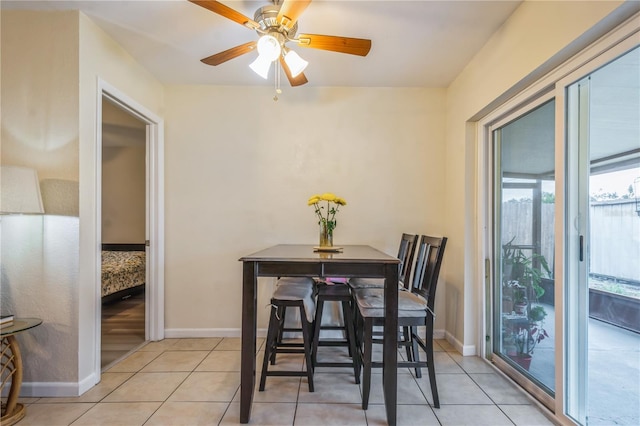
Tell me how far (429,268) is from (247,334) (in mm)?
1162

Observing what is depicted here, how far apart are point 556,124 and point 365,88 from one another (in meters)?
1.77

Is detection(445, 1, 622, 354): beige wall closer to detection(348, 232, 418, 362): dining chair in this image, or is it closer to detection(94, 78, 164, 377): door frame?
detection(348, 232, 418, 362): dining chair

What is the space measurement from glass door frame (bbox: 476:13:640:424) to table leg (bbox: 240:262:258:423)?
1.69 m

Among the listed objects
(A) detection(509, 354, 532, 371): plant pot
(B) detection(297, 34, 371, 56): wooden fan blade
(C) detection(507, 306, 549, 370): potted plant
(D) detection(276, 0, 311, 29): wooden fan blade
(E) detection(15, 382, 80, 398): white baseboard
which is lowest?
(E) detection(15, 382, 80, 398): white baseboard

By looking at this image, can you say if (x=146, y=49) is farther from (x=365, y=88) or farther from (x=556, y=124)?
(x=556, y=124)

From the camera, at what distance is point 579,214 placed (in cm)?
171

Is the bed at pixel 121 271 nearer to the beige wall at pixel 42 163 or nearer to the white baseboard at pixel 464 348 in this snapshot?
the beige wall at pixel 42 163

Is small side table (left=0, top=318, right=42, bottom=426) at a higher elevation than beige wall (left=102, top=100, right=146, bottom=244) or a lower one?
lower

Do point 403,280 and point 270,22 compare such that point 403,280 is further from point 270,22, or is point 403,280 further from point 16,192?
point 16,192

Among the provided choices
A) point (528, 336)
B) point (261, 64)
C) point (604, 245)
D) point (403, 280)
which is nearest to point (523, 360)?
point (528, 336)

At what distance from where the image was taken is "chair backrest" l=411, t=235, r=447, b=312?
1976mm

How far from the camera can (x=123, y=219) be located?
484 cm

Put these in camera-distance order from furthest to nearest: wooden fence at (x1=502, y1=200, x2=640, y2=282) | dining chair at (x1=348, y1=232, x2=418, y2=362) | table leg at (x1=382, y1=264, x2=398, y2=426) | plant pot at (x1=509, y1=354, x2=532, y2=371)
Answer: dining chair at (x1=348, y1=232, x2=418, y2=362), plant pot at (x1=509, y1=354, x2=532, y2=371), table leg at (x1=382, y1=264, x2=398, y2=426), wooden fence at (x1=502, y1=200, x2=640, y2=282)

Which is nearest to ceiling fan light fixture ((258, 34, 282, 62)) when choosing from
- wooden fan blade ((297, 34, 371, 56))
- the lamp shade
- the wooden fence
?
wooden fan blade ((297, 34, 371, 56))
